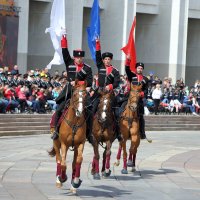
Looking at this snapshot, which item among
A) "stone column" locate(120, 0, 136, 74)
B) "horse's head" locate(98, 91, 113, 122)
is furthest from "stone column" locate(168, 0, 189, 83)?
"horse's head" locate(98, 91, 113, 122)

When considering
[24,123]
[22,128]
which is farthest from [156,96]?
[22,128]

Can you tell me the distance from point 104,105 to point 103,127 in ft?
2.06

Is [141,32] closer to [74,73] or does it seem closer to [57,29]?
[57,29]

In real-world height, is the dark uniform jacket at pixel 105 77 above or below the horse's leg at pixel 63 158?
above

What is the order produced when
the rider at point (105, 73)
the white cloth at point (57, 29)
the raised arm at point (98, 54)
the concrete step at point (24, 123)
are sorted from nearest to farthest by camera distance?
the raised arm at point (98, 54)
the rider at point (105, 73)
the white cloth at point (57, 29)
the concrete step at point (24, 123)

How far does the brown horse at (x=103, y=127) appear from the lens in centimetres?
1669

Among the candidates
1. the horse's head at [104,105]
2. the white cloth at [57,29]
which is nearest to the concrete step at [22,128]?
the white cloth at [57,29]

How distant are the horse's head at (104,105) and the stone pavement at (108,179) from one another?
142 cm

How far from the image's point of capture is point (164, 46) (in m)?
54.0

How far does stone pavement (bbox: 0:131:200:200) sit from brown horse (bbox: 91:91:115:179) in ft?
1.07

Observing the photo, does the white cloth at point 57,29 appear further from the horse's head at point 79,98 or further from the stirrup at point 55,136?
the horse's head at point 79,98

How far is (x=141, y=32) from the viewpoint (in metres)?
55.4

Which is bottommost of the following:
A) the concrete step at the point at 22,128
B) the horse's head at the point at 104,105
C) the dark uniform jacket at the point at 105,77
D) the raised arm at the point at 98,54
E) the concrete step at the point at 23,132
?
the concrete step at the point at 23,132

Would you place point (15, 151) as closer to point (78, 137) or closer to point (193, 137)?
point (78, 137)
